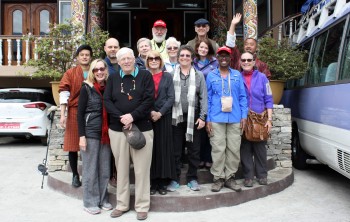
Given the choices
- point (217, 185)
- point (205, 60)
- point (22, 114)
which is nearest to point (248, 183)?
point (217, 185)

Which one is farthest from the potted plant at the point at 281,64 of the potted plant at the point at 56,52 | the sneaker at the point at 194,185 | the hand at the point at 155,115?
the potted plant at the point at 56,52

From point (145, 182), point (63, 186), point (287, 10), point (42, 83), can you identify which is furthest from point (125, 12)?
point (145, 182)

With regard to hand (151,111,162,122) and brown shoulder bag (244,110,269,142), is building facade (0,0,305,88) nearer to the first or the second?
brown shoulder bag (244,110,269,142)

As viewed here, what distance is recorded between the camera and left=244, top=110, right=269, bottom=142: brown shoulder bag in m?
4.92

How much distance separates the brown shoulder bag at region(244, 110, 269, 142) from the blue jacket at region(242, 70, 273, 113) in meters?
0.09

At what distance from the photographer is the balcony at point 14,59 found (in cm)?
1127

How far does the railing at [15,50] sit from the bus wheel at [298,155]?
24.9 feet

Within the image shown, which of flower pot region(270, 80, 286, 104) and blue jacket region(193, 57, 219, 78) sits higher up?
blue jacket region(193, 57, 219, 78)

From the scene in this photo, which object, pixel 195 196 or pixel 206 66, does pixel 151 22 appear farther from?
pixel 195 196

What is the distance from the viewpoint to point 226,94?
4.77m

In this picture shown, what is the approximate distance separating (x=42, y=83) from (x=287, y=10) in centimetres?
826

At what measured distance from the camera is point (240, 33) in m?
12.5

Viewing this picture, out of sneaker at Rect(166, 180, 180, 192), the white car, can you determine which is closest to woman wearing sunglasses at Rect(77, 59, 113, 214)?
sneaker at Rect(166, 180, 180, 192)

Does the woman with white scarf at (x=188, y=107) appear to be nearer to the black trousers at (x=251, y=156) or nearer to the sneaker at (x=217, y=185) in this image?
the sneaker at (x=217, y=185)
